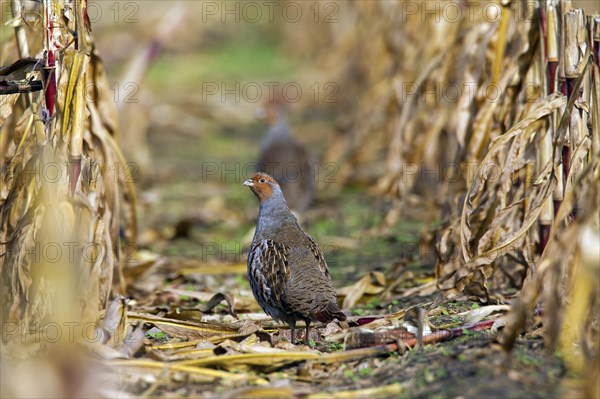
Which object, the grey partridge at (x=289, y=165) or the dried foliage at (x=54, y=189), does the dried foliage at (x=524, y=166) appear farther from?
the dried foliage at (x=54, y=189)

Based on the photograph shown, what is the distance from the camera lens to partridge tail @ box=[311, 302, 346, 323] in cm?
A: 384

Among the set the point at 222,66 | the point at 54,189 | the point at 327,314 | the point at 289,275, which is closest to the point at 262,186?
the point at 289,275

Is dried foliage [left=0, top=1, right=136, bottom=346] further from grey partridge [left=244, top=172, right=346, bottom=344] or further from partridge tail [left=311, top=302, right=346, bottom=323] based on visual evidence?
partridge tail [left=311, top=302, right=346, bottom=323]

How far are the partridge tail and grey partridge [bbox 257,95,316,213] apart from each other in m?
3.47

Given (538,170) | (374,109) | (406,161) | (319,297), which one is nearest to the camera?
(319,297)

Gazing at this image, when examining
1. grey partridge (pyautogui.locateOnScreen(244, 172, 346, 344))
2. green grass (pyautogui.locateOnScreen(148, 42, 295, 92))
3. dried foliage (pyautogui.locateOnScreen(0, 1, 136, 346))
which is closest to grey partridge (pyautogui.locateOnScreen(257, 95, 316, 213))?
grey partridge (pyautogui.locateOnScreen(244, 172, 346, 344))

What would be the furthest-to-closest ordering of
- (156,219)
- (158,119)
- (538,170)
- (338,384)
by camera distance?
(158,119), (156,219), (538,170), (338,384)

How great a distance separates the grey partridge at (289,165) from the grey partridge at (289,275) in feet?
9.70

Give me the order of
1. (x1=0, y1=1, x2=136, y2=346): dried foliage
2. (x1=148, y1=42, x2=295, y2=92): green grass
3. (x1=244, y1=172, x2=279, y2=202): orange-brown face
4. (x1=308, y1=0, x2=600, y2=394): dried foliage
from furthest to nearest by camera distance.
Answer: (x1=148, y1=42, x2=295, y2=92): green grass < (x1=244, y1=172, x2=279, y2=202): orange-brown face < (x1=0, y1=1, x2=136, y2=346): dried foliage < (x1=308, y1=0, x2=600, y2=394): dried foliage

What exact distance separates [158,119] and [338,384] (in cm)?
877

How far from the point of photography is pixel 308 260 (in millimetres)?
4152

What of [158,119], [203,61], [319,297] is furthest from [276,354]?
[203,61]

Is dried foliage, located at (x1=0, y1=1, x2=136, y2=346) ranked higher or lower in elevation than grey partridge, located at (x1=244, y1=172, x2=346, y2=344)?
higher

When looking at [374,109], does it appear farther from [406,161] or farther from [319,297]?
[319,297]
